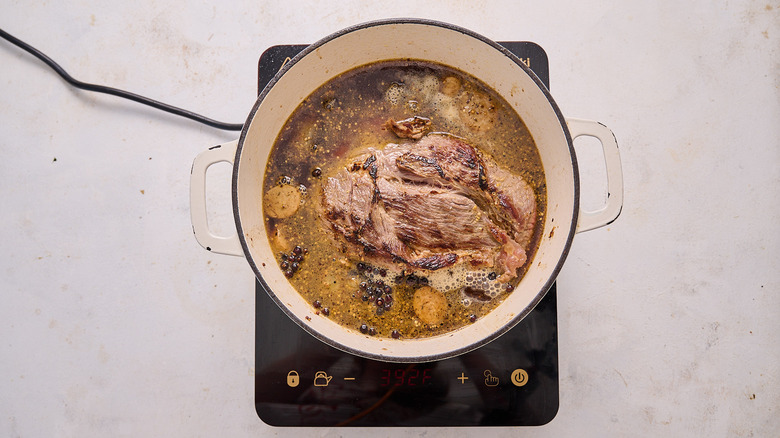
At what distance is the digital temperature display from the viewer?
1307 mm

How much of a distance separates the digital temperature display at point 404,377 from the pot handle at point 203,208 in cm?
48

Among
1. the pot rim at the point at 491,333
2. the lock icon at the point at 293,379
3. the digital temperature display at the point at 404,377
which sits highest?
the pot rim at the point at 491,333

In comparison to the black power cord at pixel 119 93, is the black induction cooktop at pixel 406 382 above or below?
below

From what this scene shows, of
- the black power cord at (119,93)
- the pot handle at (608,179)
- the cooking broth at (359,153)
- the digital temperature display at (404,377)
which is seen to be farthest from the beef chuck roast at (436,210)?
the black power cord at (119,93)

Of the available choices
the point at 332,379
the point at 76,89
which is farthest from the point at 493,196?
the point at 76,89

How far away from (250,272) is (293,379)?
0.31m

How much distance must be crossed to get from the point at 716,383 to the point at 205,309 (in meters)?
1.41

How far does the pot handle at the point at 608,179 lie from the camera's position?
1.10 m

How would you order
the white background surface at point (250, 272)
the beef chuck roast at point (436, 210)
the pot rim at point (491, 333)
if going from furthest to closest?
the white background surface at point (250, 272), the beef chuck roast at point (436, 210), the pot rim at point (491, 333)

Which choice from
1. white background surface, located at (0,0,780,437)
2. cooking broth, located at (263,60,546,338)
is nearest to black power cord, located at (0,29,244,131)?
white background surface, located at (0,0,780,437)

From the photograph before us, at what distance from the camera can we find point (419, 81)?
1.29 meters

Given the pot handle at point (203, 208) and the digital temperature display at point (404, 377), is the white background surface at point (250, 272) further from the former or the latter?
the pot handle at point (203, 208)

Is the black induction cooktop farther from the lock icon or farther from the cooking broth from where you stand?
the cooking broth

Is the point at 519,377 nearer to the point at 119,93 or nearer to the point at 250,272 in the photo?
the point at 250,272
